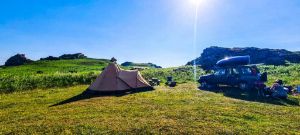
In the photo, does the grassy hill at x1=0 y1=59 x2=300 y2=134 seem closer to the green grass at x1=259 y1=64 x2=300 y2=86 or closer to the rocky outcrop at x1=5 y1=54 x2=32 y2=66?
the green grass at x1=259 y1=64 x2=300 y2=86

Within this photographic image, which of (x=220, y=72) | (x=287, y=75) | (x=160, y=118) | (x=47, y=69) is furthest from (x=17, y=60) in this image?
(x=160, y=118)

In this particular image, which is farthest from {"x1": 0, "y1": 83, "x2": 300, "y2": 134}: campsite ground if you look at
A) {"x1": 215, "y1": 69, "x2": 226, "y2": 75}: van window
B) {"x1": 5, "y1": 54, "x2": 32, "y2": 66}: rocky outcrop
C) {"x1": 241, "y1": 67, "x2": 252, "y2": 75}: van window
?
{"x1": 5, "y1": 54, "x2": 32, "y2": 66}: rocky outcrop

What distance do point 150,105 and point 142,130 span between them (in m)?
5.81

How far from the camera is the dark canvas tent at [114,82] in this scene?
24.5 m

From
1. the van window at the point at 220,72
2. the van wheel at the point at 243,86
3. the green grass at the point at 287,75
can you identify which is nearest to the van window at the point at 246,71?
the van wheel at the point at 243,86


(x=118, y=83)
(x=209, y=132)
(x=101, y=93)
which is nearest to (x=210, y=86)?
(x=118, y=83)

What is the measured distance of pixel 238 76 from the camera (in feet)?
78.8

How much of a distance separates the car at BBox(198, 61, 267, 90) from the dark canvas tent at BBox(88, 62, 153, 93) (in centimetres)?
846

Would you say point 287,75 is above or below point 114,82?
above

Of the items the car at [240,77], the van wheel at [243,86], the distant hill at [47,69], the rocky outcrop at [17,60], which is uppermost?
the rocky outcrop at [17,60]

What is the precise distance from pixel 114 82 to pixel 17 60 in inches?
4648

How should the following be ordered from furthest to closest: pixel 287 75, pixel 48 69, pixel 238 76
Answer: pixel 48 69, pixel 287 75, pixel 238 76

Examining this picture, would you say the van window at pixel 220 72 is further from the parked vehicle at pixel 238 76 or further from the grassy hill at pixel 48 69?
the grassy hill at pixel 48 69

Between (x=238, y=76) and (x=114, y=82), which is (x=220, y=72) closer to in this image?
(x=238, y=76)
